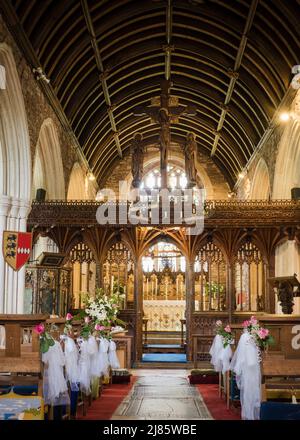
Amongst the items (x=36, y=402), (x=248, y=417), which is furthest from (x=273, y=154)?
(x=36, y=402)

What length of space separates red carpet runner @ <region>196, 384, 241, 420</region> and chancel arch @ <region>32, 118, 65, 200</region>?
7216 millimetres

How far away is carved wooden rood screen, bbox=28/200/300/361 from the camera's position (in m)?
12.2

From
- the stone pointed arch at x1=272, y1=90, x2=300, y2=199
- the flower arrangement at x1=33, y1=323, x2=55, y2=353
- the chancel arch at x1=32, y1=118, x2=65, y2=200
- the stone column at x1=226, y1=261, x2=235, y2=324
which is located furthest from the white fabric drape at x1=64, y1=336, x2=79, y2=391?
the chancel arch at x1=32, y1=118, x2=65, y2=200

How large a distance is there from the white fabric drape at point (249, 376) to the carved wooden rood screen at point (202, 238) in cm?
610

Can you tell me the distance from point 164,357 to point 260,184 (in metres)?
6.56

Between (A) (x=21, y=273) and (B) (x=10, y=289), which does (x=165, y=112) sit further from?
(B) (x=10, y=289)

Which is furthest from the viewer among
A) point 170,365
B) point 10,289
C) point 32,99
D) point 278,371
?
point 170,365

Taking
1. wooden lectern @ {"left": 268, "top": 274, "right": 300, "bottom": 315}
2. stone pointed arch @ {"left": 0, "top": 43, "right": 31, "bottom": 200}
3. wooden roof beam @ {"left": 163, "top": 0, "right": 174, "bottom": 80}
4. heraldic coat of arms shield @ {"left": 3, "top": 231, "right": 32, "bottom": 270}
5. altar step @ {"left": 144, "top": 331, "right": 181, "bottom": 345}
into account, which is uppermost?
wooden roof beam @ {"left": 163, "top": 0, "right": 174, "bottom": 80}

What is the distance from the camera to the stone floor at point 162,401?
665cm

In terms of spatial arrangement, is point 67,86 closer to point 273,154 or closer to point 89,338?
point 273,154

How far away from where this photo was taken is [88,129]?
58.4ft

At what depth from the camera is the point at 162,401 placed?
778 cm

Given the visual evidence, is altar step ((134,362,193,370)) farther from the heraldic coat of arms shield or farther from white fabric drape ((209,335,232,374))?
the heraldic coat of arms shield

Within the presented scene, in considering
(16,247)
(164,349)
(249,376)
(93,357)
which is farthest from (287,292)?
(164,349)
